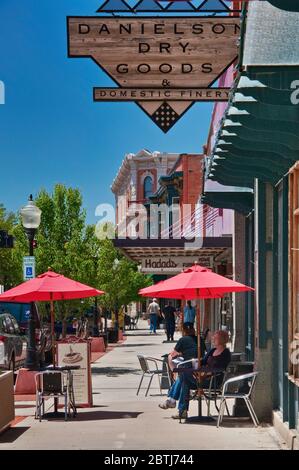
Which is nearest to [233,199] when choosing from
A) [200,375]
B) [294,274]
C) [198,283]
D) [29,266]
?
[198,283]

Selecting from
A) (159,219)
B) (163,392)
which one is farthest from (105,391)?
(159,219)

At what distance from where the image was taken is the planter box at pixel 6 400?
39.9 ft

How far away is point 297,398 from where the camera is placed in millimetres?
10930

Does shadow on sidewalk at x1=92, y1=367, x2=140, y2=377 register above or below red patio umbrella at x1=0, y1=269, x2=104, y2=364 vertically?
below

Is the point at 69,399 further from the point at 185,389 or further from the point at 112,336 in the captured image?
the point at 112,336

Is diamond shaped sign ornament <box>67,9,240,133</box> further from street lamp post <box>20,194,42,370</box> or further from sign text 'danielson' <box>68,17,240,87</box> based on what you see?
street lamp post <box>20,194,42,370</box>

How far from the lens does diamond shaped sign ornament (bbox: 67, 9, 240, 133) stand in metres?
10.7

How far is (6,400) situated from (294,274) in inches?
162

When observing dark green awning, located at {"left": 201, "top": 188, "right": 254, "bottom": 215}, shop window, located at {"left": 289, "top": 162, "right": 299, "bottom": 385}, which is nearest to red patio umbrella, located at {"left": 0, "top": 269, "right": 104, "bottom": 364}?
dark green awning, located at {"left": 201, "top": 188, "right": 254, "bottom": 215}

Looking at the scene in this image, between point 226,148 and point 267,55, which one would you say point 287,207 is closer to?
point 226,148

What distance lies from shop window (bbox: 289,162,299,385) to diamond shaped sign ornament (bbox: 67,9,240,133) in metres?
1.31

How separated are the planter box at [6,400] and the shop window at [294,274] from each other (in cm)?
361

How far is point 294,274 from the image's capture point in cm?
1095

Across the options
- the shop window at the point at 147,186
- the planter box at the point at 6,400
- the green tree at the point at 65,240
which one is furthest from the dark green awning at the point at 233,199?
the shop window at the point at 147,186
